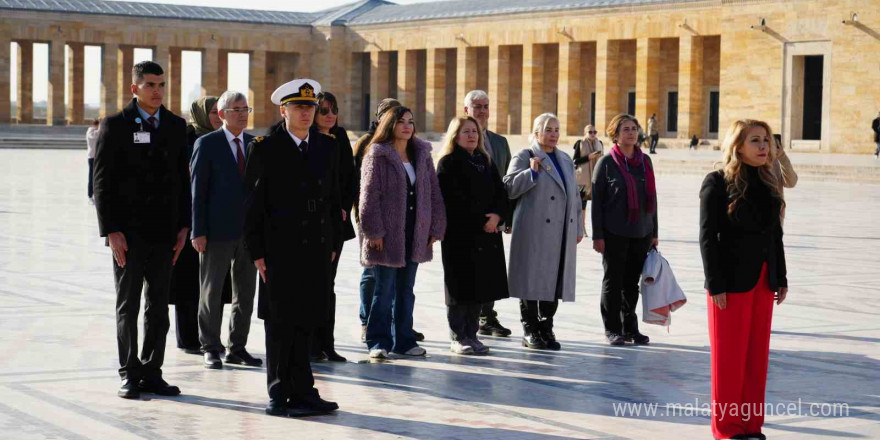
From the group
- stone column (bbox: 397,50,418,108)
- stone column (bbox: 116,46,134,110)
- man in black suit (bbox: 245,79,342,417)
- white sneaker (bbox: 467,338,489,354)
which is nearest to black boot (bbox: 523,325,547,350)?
white sneaker (bbox: 467,338,489,354)

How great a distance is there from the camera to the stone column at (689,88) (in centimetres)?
4775

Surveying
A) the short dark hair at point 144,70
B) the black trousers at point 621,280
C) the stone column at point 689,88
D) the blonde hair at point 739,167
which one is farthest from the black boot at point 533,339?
the stone column at point 689,88

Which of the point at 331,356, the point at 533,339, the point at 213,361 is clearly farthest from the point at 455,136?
the point at 213,361

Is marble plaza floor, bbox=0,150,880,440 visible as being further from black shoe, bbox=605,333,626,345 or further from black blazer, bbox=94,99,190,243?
black blazer, bbox=94,99,190,243

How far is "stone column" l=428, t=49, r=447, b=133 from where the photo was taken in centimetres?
5869

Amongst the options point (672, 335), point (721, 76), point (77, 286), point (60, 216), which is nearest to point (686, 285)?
point (672, 335)

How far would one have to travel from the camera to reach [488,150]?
1013 cm

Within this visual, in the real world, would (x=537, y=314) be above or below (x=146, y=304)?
below

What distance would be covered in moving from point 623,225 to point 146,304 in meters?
3.70

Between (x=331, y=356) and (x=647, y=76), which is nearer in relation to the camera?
(x=331, y=356)

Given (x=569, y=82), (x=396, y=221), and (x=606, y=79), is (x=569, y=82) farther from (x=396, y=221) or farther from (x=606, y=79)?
(x=396, y=221)

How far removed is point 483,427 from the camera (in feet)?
22.6

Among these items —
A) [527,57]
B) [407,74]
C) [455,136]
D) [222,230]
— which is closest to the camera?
[222,230]

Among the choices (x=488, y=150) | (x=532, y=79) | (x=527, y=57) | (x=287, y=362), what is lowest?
(x=287, y=362)
